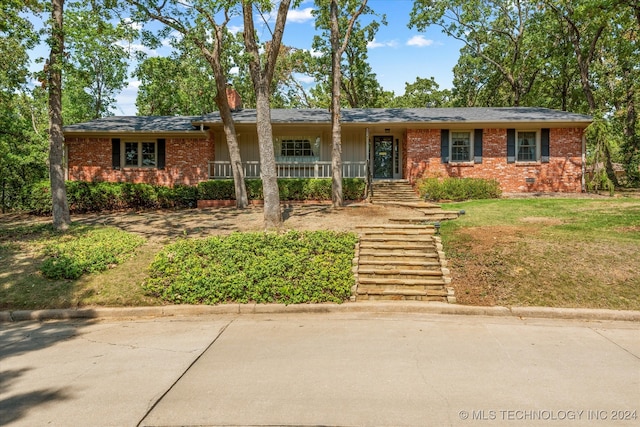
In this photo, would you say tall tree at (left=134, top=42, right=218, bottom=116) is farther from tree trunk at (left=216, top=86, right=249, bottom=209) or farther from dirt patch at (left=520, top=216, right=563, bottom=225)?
dirt patch at (left=520, top=216, right=563, bottom=225)

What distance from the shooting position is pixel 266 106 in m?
10.0

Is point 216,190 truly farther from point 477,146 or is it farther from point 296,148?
point 477,146

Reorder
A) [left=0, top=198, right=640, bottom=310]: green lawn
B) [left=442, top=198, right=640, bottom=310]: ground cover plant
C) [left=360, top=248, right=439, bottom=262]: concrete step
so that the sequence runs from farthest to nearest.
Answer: [left=360, top=248, right=439, bottom=262]: concrete step < [left=0, top=198, right=640, bottom=310]: green lawn < [left=442, top=198, right=640, bottom=310]: ground cover plant

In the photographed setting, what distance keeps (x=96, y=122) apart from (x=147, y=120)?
234 centimetres

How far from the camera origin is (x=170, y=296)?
621cm

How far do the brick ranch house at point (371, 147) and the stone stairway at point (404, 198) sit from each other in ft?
3.19

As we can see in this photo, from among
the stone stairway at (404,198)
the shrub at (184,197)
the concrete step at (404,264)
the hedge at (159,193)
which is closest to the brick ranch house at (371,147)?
the stone stairway at (404,198)

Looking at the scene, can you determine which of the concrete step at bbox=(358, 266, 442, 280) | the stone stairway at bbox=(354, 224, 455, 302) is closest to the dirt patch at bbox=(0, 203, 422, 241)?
the stone stairway at bbox=(354, 224, 455, 302)

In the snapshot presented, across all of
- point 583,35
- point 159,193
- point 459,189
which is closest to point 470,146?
point 459,189

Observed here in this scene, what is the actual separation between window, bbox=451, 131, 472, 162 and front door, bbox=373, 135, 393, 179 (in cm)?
315

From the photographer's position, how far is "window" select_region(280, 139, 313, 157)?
18.7 meters

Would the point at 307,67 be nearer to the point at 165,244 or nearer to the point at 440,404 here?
the point at 165,244

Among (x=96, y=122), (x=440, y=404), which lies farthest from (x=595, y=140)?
(x=96, y=122)

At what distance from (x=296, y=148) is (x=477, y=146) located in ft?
28.0
